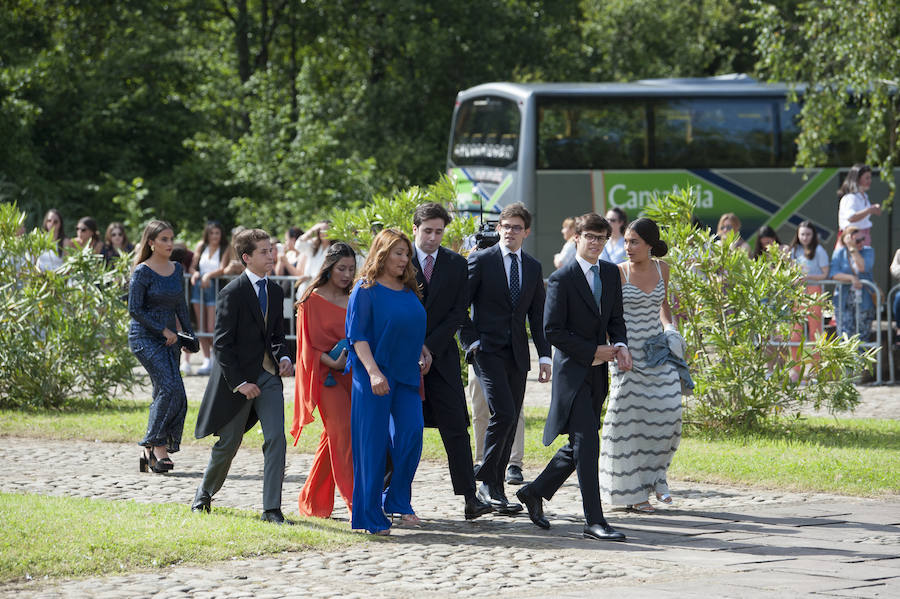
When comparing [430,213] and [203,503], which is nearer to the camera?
[203,503]

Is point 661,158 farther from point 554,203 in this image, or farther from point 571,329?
point 571,329

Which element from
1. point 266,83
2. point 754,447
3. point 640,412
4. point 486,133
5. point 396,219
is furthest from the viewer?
point 266,83

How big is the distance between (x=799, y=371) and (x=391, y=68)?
26362 mm

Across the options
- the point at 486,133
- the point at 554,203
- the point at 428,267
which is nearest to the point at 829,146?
the point at 554,203

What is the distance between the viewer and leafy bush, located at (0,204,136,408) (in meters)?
14.1

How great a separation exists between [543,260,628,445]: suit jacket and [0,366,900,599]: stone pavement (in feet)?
2.41

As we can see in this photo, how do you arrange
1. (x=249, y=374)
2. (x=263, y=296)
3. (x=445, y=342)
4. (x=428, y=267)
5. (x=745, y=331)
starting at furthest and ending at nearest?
(x=745, y=331), (x=428, y=267), (x=445, y=342), (x=263, y=296), (x=249, y=374)

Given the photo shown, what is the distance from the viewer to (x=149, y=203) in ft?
107

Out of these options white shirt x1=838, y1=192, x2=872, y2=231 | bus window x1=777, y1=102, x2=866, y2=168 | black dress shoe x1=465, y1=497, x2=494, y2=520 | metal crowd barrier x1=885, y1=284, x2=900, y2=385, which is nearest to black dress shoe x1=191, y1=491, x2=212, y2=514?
black dress shoe x1=465, y1=497, x2=494, y2=520

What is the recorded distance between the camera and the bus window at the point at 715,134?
25312 millimetres

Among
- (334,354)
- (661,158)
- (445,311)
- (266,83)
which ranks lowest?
(334,354)

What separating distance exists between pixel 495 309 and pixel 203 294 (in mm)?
10209

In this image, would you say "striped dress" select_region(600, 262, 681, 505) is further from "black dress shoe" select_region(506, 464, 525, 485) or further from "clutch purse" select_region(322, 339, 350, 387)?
"clutch purse" select_region(322, 339, 350, 387)

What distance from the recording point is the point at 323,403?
8555 mm
